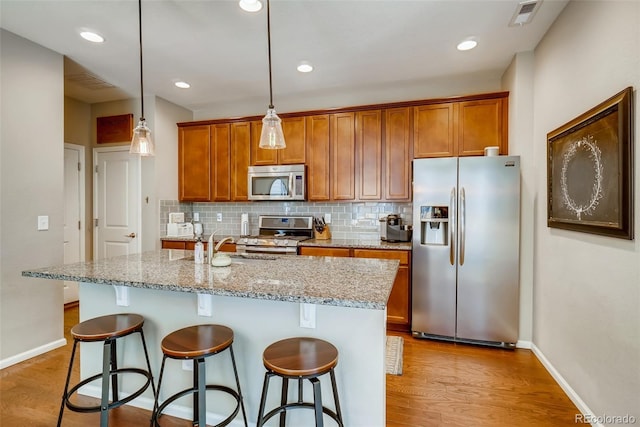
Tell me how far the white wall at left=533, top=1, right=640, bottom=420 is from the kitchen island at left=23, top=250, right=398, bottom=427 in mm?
1159

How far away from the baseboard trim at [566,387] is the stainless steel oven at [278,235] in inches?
97.2

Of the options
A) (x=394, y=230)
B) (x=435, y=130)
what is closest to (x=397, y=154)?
(x=435, y=130)

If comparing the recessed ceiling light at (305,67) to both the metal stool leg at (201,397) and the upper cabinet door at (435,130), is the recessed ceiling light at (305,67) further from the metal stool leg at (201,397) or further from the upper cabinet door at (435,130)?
the metal stool leg at (201,397)

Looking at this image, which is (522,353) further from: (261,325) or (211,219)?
(211,219)

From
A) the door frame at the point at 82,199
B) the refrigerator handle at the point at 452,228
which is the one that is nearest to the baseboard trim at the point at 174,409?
the refrigerator handle at the point at 452,228

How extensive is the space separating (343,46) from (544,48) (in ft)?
5.48

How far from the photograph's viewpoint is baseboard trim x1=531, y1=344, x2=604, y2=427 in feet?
6.54

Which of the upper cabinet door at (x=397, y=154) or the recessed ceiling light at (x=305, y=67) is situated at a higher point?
the recessed ceiling light at (x=305, y=67)

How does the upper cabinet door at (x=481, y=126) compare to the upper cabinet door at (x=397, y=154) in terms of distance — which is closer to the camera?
the upper cabinet door at (x=481, y=126)

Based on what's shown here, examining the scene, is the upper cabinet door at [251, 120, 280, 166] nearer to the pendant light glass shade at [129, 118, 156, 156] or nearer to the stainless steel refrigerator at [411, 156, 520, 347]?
the stainless steel refrigerator at [411, 156, 520, 347]

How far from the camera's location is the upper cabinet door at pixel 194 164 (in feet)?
14.5

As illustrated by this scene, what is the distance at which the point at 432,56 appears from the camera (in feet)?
10.1

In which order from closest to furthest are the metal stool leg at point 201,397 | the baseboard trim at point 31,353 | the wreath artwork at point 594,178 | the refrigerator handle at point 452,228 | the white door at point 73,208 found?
the metal stool leg at point 201,397 < the wreath artwork at point 594,178 < the baseboard trim at point 31,353 < the refrigerator handle at point 452,228 < the white door at point 73,208

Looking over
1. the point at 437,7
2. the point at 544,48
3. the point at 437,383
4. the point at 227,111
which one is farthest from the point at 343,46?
the point at 437,383
